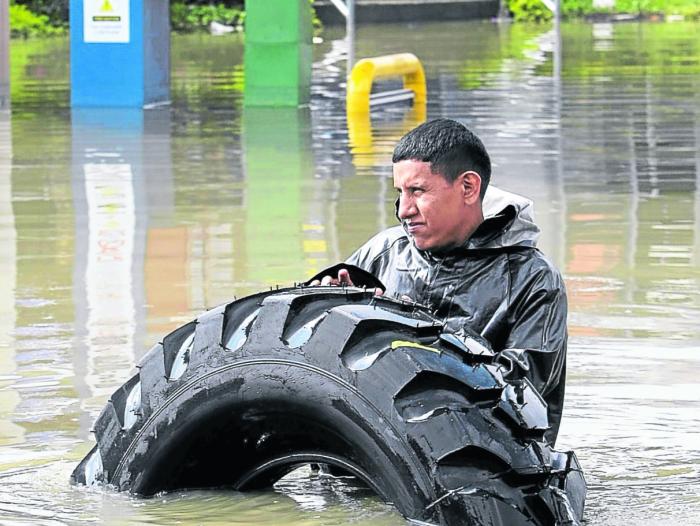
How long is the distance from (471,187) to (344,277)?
1.39 ft

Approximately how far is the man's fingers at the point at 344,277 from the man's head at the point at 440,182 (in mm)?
213

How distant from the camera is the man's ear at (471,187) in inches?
178

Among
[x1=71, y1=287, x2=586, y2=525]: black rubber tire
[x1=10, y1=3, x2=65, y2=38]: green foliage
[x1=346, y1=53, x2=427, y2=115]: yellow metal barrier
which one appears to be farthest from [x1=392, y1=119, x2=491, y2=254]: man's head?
[x1=10, y1=3, x2=65, y2=38]: green foliage

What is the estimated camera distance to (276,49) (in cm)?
2119

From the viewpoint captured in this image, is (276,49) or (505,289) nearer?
(505,289)

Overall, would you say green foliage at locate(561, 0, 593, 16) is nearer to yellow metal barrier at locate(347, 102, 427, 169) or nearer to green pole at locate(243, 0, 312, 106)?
yellow metal barrier at locate(347, 102, 427, 169)

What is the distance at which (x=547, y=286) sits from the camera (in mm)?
4551

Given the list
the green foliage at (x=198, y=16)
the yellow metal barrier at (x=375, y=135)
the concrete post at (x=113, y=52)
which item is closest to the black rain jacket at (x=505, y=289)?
the yellow metal barrier at (x=375, y=135)

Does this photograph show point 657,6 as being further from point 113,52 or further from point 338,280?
point 338,280

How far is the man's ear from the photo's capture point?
178 inches

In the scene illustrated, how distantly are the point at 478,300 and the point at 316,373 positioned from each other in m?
0.66

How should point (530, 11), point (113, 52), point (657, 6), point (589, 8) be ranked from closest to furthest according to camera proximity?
point (113, 52), point (530, 11), point (657, 6), point (589, 8)

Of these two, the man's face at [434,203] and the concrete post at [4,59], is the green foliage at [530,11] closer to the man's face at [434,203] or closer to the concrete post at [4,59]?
the concrete post at [4,59]

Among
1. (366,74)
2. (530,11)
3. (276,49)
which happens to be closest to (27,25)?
(530,11)
